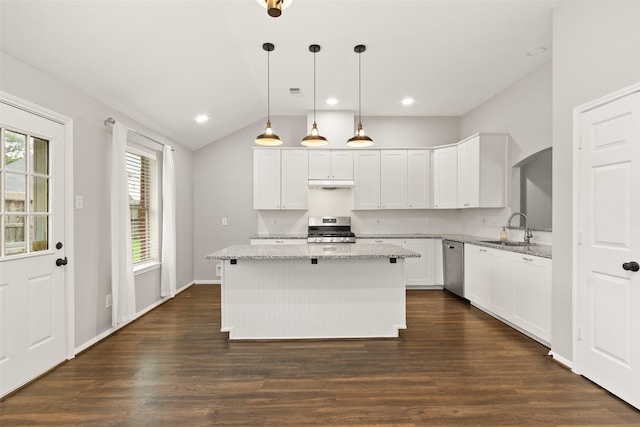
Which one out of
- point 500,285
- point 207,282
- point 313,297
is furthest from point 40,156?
point 500,285

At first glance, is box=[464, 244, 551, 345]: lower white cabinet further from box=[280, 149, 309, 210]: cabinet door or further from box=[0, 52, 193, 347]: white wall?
box=[0, 52, 193, 347]: white wall

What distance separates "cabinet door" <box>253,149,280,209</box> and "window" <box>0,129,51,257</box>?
3.03 metres

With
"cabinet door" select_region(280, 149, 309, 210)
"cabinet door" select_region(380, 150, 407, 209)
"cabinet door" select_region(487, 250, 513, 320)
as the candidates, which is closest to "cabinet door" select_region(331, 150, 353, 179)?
"cabinet door" select_region(280, 149, 309, 210)

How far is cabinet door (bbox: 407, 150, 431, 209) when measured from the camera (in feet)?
18.0

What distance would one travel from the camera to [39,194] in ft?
8.44

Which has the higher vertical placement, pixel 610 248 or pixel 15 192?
pixel 15 192

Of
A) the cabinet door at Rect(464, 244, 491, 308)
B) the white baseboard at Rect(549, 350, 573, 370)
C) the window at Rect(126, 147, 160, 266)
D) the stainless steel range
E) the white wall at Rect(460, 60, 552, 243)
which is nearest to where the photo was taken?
the white baseboard at Rect(549, 350, 573, 370)

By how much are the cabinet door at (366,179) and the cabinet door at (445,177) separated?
986mm

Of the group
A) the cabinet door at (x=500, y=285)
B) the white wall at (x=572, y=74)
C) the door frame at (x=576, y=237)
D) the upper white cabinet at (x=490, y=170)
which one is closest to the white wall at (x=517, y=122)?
the upper white cabinet at (x=490, y=170)

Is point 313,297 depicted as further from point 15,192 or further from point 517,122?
point 517,122

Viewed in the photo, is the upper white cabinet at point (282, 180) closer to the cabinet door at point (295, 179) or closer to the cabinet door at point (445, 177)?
the cabinet door at point (295, 179)

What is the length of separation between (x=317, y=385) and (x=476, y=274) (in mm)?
2860

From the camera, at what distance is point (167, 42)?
2.90 metres

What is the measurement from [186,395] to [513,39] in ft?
14.5
